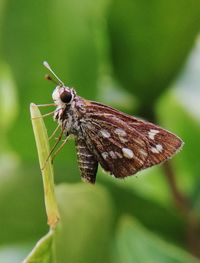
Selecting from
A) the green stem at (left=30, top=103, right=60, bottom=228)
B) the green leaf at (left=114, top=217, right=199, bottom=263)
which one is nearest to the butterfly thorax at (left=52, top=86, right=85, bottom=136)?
the green leaf at (left=114, top=217, right=199, bottom=263)

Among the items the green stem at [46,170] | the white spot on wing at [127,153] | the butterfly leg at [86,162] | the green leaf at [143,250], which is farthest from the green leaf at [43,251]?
the white spot on wing at [127,153]

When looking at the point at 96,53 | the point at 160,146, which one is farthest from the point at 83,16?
the point at 160,146

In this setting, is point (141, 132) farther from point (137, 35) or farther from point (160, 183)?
point (160, 183)

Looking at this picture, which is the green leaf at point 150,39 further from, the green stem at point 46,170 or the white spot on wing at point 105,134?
the green stem at point 46,170

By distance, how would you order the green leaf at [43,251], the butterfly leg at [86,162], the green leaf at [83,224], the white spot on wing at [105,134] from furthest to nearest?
the white spot on wing at [105,134] < the butterfly leg at [86,162] < the green leaf at [83,224] < the green leaf at [43,251]

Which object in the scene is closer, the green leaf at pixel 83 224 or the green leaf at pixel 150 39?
the green leaf at pixel 83 224

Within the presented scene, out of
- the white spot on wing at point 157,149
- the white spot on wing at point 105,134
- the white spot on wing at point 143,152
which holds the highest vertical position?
the white spot on wing at point 105,134

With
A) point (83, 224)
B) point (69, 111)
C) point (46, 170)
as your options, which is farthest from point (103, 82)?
point (46, 170)

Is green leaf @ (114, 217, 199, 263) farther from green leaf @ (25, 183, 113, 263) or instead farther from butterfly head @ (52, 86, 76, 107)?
butterfly head @ (52, 86, 76, 107)
